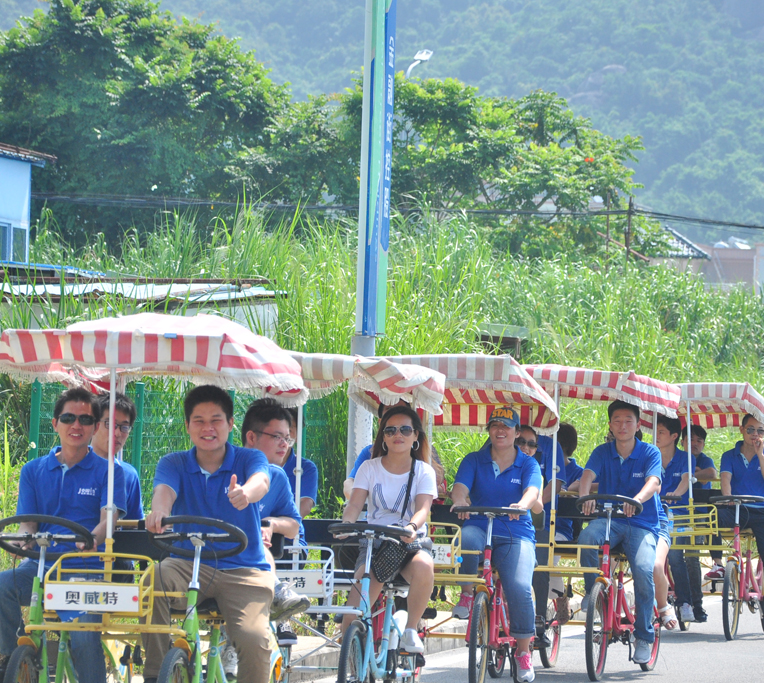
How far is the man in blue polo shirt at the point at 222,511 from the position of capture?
5461mm

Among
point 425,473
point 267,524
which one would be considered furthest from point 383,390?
point 267,524

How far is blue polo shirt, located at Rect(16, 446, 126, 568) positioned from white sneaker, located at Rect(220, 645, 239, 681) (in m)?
0.86

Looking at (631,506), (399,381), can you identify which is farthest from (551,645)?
(399,381)

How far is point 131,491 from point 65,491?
38 centimetres

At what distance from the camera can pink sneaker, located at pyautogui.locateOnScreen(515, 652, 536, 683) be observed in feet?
25.5

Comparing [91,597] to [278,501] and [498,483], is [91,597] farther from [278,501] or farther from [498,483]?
[498,483]

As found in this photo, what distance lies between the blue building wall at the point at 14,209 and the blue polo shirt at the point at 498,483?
19832 mm

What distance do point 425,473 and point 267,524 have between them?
137 cm

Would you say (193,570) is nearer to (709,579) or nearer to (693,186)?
(709,579)

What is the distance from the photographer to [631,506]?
8.82 m

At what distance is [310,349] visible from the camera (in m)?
14.5

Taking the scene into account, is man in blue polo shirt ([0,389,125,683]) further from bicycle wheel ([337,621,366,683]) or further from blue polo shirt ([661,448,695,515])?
blue polo shirt ([661,448,695,515])

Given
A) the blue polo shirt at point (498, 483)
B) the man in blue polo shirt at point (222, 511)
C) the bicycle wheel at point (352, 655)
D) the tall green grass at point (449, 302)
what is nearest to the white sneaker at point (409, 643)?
the bicycle wheel at point (352, 655)

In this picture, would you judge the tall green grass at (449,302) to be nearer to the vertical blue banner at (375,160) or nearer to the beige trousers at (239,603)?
the vertical blue banner at (375,160)
